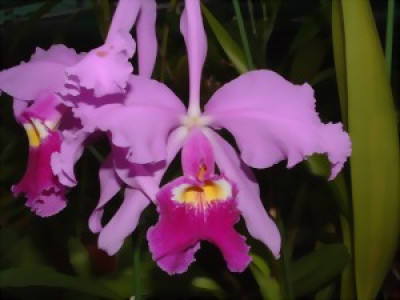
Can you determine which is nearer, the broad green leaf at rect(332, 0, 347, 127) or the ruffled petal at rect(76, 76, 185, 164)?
the ruffled petal at rect(76, 76, 185, 164)

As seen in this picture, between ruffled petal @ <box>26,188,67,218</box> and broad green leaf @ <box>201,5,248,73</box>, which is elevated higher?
broad green leaf @ <box>201,5,248,73</box>

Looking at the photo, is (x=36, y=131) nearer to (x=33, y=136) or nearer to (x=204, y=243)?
(x=33, y=136)

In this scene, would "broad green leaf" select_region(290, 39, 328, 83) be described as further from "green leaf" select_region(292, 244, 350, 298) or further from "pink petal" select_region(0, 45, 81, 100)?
"pink petal" select_region(0, 45, 81, 100)

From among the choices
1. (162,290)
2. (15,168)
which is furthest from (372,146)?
(15,168)

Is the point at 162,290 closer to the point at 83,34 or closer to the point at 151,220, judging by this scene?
the point at 151,220

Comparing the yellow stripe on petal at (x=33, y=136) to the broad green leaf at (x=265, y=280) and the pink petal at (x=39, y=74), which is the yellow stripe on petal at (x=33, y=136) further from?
the broad green leaf at (x=265, y=280)

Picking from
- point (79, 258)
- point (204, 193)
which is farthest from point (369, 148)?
point (79, 258)

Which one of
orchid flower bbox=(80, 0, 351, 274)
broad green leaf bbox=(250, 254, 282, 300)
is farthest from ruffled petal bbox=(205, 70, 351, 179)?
broad green leaf bbox=(250, 254, 282, 300)
